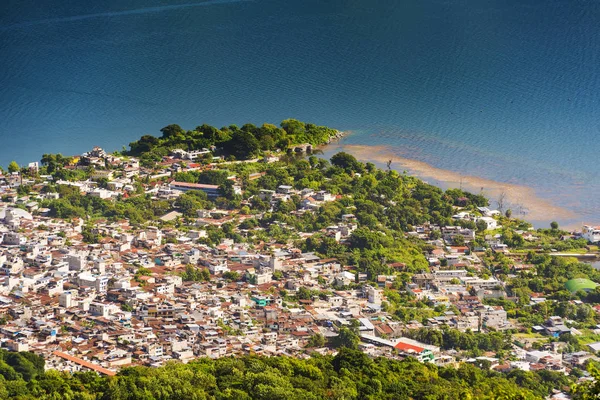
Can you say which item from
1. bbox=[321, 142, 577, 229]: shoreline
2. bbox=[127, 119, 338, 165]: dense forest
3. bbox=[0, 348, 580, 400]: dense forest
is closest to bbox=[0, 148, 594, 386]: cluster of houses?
bbox=[0, 348, 580, 400]: dense forest

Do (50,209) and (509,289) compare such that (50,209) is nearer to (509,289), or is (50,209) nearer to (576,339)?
(509,289)

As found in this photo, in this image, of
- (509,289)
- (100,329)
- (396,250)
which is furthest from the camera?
(396,250)

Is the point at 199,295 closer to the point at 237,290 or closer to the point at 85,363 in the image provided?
the point at 237,290

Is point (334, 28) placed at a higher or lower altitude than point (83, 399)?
higher

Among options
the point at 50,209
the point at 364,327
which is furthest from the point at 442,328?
the point at 50,209

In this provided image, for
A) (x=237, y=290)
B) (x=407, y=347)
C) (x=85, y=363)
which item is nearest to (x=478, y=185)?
Result: (x=237, y=290)

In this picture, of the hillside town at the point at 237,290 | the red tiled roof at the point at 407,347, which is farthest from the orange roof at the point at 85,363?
the red tiled roof at the point at 407,347
